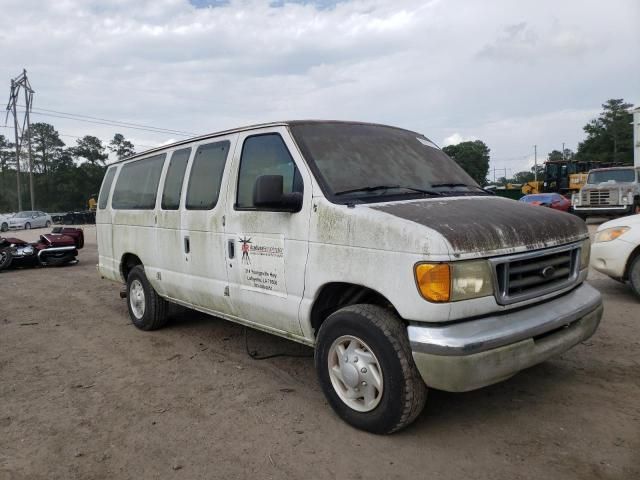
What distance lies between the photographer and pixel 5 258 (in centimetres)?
1145

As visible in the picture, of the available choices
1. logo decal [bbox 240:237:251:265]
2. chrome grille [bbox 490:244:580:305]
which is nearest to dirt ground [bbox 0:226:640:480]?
chrome grille [bbox 490:244:580:305]

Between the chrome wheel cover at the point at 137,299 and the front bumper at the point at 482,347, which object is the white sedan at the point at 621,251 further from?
the chrome wheel cover at the point at 137,299

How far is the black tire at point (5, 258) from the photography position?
11.4 metres

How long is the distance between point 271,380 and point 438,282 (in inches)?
79.0

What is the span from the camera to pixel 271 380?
4219 millimetres

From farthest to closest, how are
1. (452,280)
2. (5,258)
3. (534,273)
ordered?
(5,258) < (534,273) < (452,280)

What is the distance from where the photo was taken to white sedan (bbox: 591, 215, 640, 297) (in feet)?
20.4

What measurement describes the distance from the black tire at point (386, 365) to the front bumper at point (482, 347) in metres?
0.12

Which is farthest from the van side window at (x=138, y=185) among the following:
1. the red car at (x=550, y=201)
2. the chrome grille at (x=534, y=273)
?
the red car at (x=550, y=201)

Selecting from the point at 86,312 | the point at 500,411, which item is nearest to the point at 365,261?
the point at 500,411

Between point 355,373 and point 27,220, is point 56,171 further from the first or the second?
point 355,373

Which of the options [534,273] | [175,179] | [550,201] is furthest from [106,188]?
[550,201]

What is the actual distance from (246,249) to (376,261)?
53.8 inches

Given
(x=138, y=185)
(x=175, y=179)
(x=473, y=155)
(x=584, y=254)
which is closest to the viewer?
(x=584, y=254)
